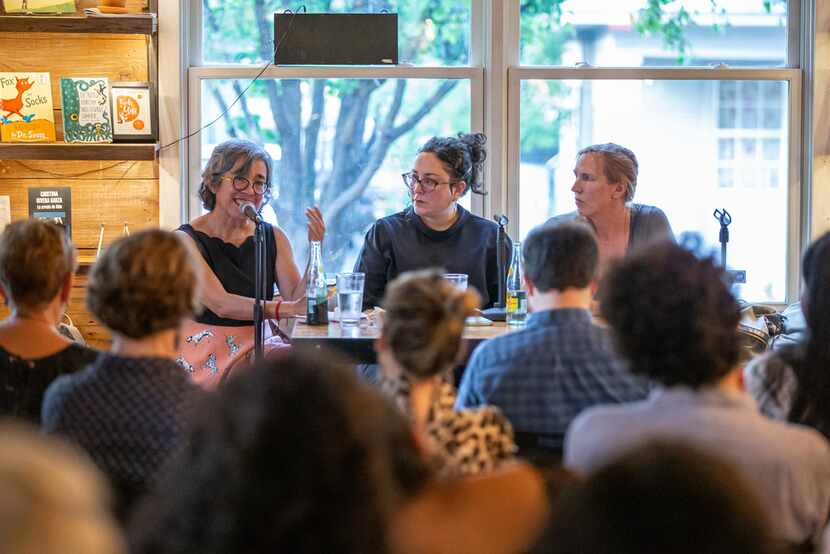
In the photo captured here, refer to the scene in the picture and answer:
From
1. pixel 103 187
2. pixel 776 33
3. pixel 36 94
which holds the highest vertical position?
pixel 776 33

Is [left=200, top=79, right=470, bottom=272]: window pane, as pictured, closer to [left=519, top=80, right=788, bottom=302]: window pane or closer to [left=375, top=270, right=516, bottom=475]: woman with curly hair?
[left=519, top=80, right=788, bottom=302]: window pane

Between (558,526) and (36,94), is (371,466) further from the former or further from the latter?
(36,94)

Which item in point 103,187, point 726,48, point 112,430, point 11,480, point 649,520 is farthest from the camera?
point 726,48

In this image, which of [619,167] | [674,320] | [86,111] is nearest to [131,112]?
[86,111]

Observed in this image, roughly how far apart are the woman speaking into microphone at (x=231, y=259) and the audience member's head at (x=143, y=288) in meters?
1.88

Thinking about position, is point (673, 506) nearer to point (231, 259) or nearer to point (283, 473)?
point (283, 473)

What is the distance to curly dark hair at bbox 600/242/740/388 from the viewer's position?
1780 mm

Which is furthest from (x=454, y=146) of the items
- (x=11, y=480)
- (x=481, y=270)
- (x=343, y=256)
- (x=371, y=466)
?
(x=11, y=480)

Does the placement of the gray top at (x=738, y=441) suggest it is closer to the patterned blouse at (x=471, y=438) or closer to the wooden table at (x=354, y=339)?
the patterned blouse at (x=471, y=438)

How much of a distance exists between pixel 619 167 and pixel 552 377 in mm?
2119

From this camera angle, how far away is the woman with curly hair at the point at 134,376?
1927mm

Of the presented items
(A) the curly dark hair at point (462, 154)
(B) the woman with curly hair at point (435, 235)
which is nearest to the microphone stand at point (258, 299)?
(B) the woman with curly hair at point (435, 235)

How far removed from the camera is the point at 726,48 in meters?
4.95

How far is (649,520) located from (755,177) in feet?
13.9
